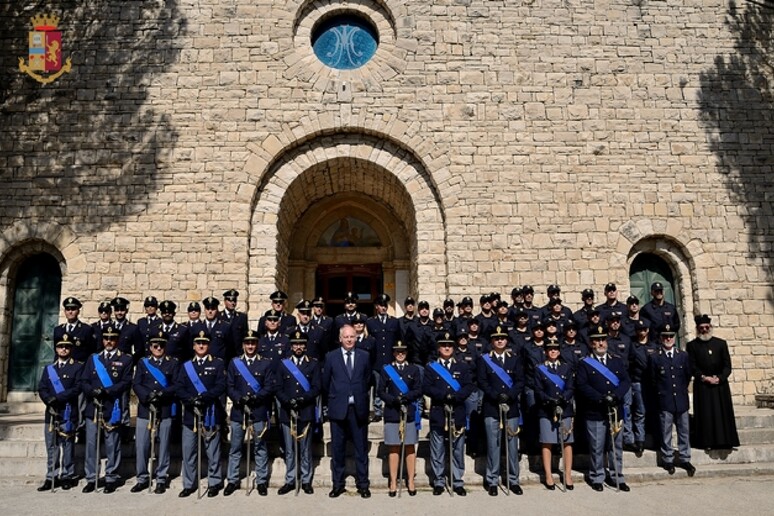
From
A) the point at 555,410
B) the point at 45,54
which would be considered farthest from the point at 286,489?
the point at 45,54

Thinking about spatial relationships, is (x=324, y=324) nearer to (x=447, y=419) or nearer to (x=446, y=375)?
(x=446, y=375)

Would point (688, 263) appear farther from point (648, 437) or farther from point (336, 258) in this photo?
A: point (336, 258)

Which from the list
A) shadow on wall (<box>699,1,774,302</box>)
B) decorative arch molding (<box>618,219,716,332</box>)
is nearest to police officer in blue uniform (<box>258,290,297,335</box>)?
decorative arch molding (<box>618,219,716,332</box>)

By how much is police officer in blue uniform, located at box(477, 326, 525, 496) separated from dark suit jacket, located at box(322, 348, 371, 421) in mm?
1305

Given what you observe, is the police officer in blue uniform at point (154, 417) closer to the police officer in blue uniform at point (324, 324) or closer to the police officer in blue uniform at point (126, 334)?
the police officer in blue uniform at point (126, 334)

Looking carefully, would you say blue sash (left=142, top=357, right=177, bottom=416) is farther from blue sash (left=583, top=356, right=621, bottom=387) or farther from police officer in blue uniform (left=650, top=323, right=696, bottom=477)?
police officer in blue uniform (left=650, top=323, right=696, bottom=477)

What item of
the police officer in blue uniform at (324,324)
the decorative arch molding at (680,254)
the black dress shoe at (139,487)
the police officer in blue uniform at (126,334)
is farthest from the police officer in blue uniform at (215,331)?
the decorative arch molding at (680,254)

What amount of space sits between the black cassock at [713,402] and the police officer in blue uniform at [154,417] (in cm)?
624

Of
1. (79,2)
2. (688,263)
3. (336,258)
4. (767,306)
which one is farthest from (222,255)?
(767,306)

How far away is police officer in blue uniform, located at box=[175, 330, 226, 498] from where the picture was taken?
20.1 ft

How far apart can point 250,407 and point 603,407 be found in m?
3.88

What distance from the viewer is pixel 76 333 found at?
7.34 m

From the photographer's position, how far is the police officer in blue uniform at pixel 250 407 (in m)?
6.17

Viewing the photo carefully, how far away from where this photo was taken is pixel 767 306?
9.84 metres
